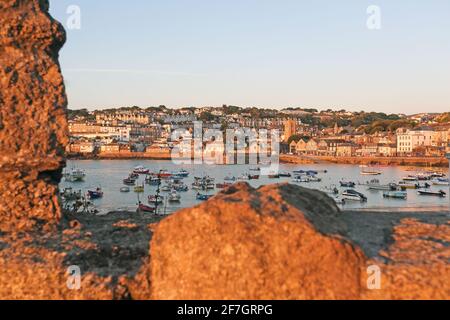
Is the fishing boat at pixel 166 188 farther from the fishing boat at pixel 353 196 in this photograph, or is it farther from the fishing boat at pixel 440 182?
the fishing boat at pixel 440 182

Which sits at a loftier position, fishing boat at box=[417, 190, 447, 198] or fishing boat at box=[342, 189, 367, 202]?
fishing boat at box=[342, 189, 367, 202]

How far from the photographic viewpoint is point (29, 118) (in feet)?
23.3

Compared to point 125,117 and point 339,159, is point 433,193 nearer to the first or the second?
point 339,159

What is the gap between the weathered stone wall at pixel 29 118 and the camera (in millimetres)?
6961

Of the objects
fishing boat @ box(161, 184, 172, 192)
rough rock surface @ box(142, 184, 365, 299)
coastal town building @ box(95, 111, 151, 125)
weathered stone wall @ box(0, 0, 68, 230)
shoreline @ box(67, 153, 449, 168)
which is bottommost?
shoreline @ box(67, 153, 449, 168)

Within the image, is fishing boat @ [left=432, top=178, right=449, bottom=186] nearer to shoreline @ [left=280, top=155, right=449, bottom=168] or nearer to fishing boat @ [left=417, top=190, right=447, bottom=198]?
fishing boat @ [left=417, top=190, right=447, bottom=198]

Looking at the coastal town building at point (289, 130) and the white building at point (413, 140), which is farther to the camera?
the coastal town building at point (289, 130)

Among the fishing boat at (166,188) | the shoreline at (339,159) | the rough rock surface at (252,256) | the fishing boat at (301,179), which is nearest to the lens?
the rough rock surface at (252,256)

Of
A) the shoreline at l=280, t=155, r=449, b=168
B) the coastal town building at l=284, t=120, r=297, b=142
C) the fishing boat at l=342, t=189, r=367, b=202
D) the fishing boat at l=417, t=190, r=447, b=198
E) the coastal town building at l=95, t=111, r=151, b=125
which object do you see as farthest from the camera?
the coastal town building at l=95, t=111, r=151, b=125

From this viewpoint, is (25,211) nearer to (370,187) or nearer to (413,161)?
→ (370,187)

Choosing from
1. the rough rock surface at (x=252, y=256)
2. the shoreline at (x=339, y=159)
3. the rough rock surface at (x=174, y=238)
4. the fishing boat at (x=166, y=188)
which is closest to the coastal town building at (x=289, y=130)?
the shoreline at (x=339, y=159)

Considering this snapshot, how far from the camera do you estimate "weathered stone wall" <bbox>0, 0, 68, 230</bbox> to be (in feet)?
22.8

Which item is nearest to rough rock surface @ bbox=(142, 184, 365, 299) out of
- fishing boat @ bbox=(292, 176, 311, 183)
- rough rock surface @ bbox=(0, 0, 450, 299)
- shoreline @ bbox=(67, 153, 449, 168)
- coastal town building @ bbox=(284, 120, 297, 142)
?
rough rock surface @ bbox=(0, 0, 450, 299)
